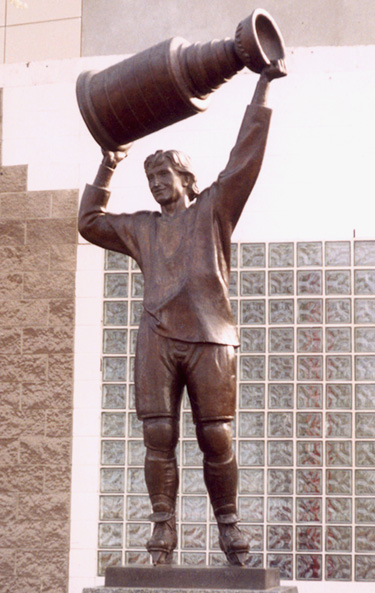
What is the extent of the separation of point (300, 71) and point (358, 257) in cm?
138

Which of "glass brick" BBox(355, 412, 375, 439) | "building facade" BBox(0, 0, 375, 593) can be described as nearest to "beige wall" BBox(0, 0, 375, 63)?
"building facade" BBox(0, 0, 375, 593)

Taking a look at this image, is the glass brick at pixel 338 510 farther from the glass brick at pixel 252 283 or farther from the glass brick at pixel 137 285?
the glass brick at pixel 137 285

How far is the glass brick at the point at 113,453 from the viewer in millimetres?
8094

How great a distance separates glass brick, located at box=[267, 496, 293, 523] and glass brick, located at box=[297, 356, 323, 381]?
798 mm

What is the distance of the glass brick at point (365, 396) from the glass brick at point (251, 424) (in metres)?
0.64

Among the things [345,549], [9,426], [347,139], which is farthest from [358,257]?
[9,426]

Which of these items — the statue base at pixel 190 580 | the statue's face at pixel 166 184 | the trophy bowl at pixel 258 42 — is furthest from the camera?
the statue's face at pixel 166 184

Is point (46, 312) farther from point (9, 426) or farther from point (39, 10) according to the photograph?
point (39, 10)

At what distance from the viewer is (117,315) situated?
27.2 feet

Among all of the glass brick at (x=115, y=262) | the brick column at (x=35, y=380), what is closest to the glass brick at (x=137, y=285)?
the glass brick at (x=115, y=262)

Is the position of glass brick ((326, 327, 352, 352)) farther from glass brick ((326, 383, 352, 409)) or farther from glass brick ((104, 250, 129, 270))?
glass brick ((104, 250, 129, 270))

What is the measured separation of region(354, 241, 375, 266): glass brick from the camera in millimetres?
8031

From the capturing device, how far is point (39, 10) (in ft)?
29.4

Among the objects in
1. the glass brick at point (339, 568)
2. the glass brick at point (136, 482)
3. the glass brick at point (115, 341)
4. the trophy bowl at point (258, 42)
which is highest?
the trophy bowl at point (258, 42)
